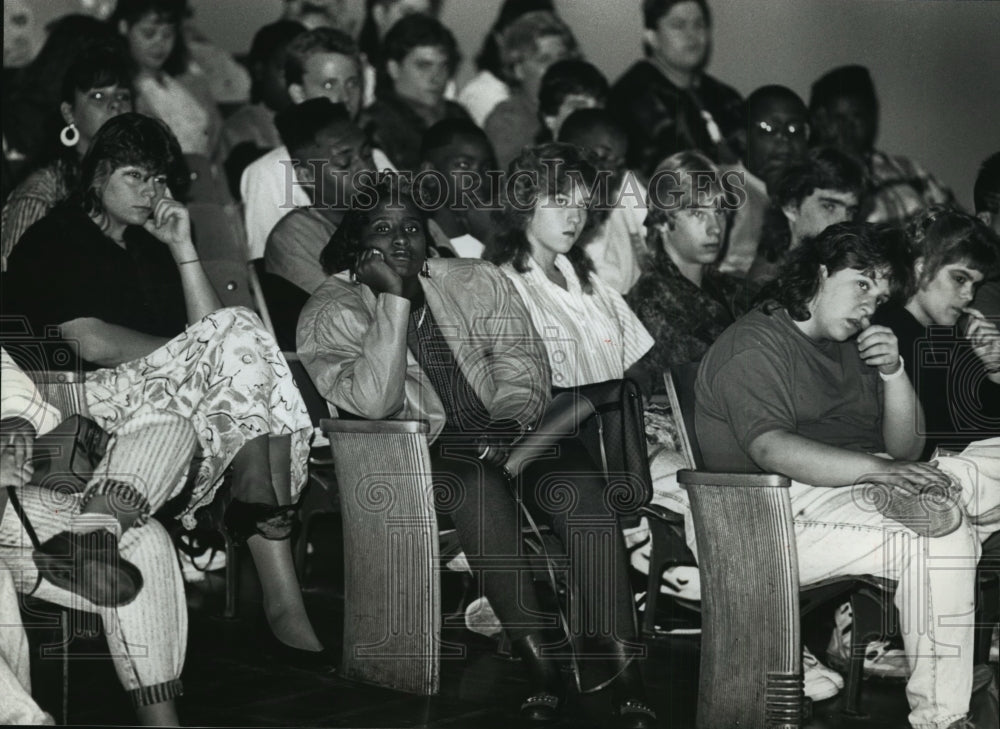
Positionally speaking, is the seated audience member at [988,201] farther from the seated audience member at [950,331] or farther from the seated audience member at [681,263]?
the seated audience member at [681,263]

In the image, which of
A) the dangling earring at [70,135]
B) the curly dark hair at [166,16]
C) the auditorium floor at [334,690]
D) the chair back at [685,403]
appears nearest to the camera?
the auditorium floor at [334,690]

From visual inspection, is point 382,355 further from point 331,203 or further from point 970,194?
point 970,194

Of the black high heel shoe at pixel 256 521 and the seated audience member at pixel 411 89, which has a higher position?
the seated audience member at pixel 411 89

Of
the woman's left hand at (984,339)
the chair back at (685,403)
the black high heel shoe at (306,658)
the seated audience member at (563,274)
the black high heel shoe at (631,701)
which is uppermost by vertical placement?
the seated audience member at (563,274)

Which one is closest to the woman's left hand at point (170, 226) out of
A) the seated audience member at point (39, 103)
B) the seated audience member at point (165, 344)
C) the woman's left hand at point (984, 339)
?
the seated audience member at point (165, 344)

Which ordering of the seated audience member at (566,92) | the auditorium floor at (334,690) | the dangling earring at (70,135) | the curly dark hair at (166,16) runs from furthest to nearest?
the seated audience member at (566,92) → the curly dark hair at (166,16) → the dangling earring at (70,135) → the auditorium floor at (334,690)

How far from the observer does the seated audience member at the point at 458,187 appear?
412 centimetres

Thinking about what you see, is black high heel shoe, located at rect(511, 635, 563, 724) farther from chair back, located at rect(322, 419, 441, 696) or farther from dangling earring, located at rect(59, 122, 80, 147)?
dangling earring, located at rect(59, 122, 80, 147)

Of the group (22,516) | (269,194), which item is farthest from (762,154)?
(22,516)

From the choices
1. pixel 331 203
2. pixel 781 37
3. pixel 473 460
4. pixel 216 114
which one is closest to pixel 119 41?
pixel 216 114

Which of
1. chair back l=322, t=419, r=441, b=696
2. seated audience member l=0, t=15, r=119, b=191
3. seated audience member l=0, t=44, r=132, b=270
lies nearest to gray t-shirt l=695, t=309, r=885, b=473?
chair back l=322, t=419, r=441, b=696

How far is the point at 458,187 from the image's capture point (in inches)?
166

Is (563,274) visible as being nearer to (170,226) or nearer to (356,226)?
(356,226)

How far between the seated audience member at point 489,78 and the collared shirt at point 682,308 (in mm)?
781
